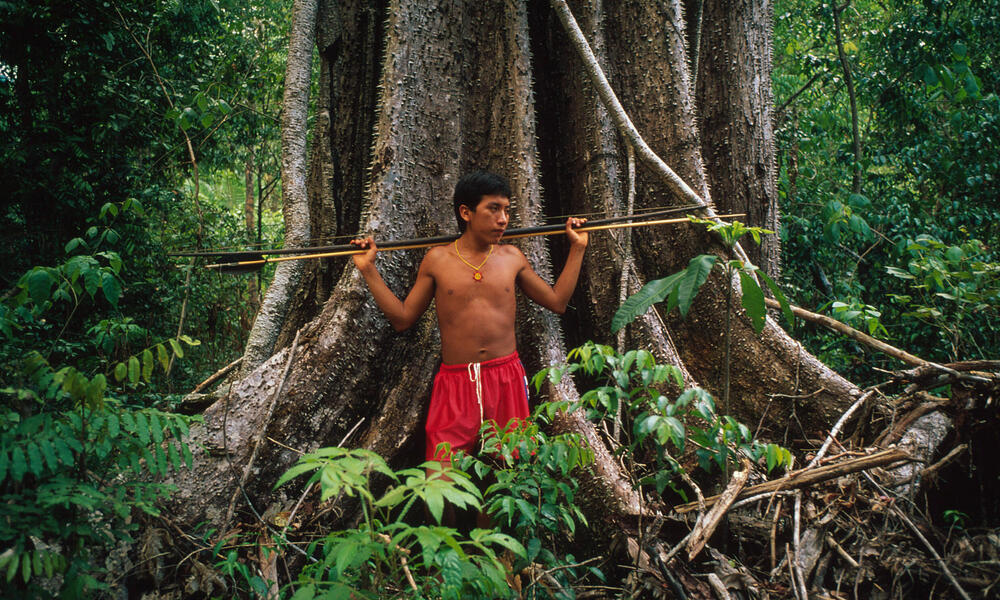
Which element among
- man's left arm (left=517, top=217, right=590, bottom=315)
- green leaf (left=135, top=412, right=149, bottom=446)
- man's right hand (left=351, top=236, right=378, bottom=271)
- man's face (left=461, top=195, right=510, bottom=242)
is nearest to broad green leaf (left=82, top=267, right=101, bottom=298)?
green leaf (left=135, top=412, right=149, bottom=446)

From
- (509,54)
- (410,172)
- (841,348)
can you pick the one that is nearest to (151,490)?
(410,172)

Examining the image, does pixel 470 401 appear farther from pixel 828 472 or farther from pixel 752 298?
pixel 828 472

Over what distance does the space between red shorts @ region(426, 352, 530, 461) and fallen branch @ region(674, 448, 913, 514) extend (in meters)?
0.86

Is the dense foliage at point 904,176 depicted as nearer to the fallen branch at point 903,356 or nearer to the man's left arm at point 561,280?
the fallen branch at point 903,356

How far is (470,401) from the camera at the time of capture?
9.05 ft

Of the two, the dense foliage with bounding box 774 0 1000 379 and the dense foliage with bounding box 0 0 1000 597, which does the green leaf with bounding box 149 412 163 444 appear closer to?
the dense foliage with bounding box 0 0 1000 597

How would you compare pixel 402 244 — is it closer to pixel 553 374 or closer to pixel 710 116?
pixel 553 374

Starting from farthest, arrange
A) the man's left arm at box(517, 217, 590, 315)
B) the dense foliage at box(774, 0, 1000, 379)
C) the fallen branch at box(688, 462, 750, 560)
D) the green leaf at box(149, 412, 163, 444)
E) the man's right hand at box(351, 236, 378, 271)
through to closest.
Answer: the dense foliage at box(774, 0, 1000, 379), the man's left arm at box(517, 217, 590, 315), the man's right hand at box(351, 236, 378, 271), the fallen branch at box(688, 462, 750, 560), the green leaf at box(149, 412, 163, 444)

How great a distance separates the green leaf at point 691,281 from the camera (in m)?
1.75

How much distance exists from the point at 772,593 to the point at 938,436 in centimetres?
120

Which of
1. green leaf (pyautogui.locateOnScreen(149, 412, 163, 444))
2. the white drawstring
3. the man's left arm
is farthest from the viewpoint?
the man's left arm

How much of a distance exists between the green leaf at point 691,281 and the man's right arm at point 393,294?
4.60 ft

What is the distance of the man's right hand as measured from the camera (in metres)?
2.85

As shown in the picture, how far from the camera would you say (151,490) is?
6.17 ft
